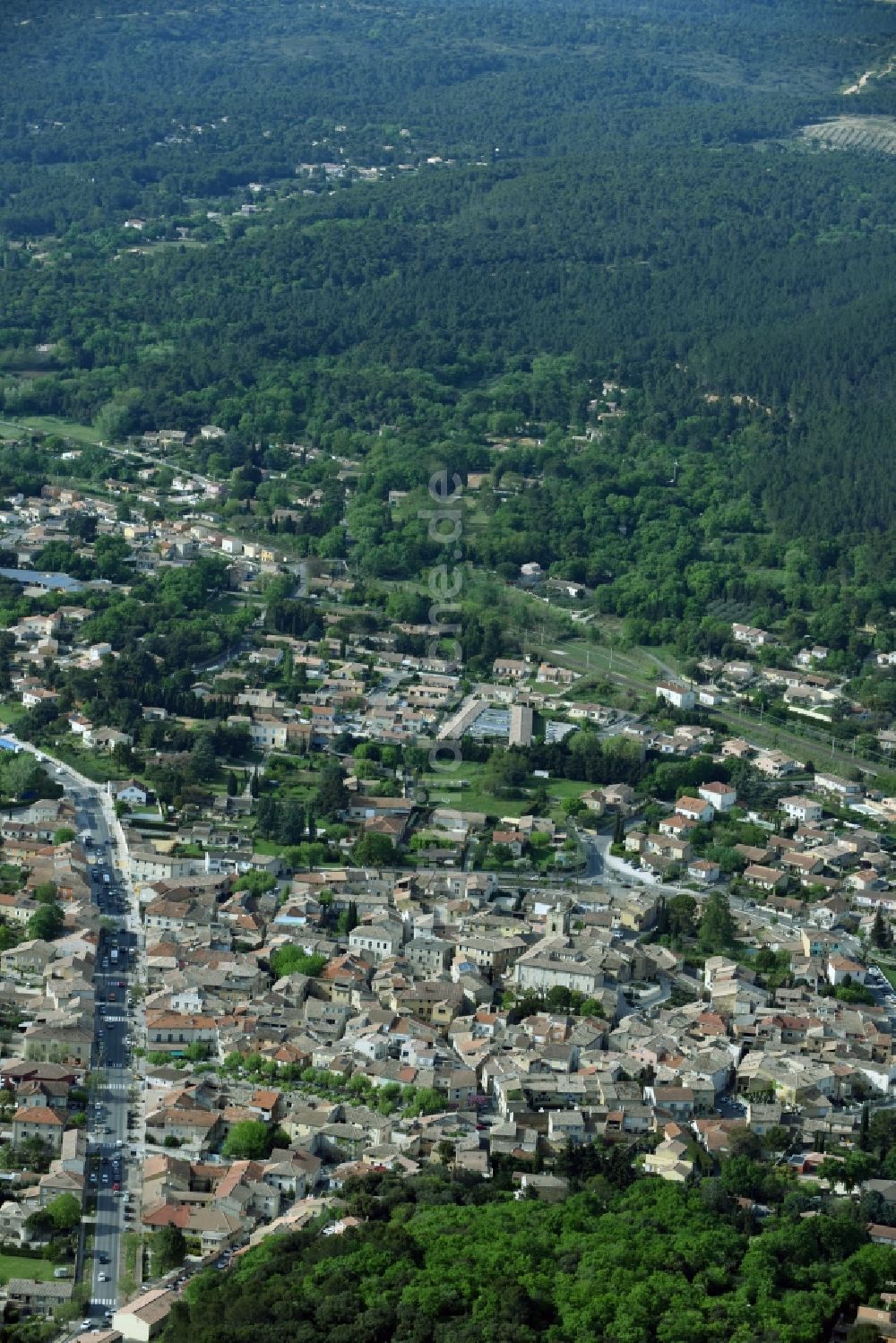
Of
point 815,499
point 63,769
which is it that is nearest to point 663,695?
point 63,769

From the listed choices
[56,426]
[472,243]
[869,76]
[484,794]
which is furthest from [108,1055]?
[869,76]

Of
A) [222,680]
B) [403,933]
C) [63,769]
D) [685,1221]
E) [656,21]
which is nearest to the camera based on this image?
[685,1221]

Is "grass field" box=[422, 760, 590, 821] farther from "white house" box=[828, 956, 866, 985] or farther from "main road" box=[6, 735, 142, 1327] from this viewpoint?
"white house" box=[828, 956, 866, 985]

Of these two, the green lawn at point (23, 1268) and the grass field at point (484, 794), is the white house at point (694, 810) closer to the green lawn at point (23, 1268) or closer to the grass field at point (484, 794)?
the grass field at point (484, 794)

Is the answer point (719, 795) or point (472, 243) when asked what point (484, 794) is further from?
point (472, 243)

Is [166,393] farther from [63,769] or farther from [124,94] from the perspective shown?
[124,94]

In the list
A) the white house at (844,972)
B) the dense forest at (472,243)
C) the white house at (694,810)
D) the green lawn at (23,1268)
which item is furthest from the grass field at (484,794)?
the green lawn at (23,1268)
